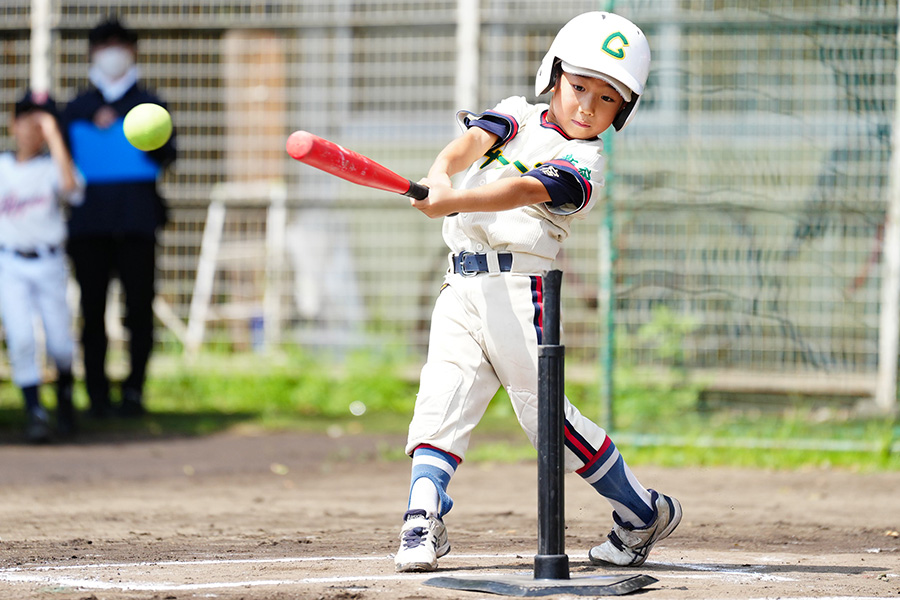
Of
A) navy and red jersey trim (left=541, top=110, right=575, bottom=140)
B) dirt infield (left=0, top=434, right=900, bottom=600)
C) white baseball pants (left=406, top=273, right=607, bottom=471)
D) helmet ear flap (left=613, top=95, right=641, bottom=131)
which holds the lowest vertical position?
dirt infield (left=0, top=434, right=900, bottom=600)

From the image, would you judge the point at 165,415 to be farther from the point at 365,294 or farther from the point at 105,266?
the point at 365,294

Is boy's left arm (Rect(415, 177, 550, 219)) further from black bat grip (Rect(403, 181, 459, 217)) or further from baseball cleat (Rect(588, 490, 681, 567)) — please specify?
baseball cleat (Rect(588, 490, 681, 567))

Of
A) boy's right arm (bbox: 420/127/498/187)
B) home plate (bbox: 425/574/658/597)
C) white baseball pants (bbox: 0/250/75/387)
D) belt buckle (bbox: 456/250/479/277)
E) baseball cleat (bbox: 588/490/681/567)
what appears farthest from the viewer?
white baseball pants (bbox: 0/250/75/387)

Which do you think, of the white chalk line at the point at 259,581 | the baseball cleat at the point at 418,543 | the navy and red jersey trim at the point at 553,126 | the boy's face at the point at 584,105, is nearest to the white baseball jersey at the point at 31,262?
the white chalk line at the point at 259,581

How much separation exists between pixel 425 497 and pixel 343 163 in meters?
1.13

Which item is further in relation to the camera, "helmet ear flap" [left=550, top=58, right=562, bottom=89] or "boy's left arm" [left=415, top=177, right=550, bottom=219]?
"helmet ear flap" [left=550, top=58, right=562, bottom=89]

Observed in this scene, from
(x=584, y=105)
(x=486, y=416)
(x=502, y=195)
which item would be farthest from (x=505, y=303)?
(x=486, y=416)

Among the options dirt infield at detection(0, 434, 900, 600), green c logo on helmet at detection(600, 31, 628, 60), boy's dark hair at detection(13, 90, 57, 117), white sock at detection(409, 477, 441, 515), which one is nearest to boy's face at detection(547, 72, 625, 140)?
green c logo on helmet at detection(600, 31, 628, 60)

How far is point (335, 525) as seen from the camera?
5.08 metres

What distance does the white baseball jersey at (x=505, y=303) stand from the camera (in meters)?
3.71

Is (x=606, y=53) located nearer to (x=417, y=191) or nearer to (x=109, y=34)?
(x=417, y=191)

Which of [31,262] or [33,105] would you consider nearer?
[31,262]

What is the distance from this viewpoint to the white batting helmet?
11.9 feet

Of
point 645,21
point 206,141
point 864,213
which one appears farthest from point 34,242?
point 864,213
